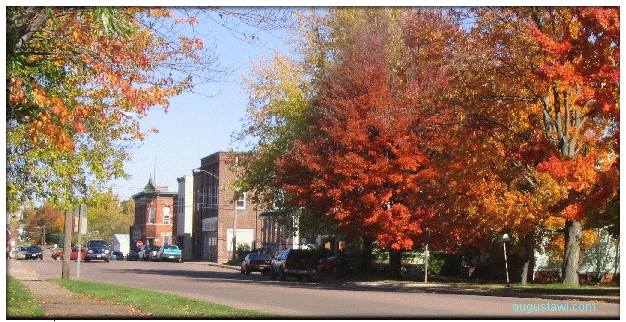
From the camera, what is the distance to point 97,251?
41375 mm

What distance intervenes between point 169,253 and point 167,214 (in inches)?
190

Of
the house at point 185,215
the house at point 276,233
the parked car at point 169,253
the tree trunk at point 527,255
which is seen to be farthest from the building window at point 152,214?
the tree trunk at point 527,255

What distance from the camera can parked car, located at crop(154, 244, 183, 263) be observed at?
27.2 meters

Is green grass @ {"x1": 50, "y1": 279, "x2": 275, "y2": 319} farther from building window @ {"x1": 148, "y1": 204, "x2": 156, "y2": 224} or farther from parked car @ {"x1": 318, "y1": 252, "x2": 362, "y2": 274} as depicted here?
parked car @ {"x1": 318, "y1": 252, "x2": 362, "y2": 274}

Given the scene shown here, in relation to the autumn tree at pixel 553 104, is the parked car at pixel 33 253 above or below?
below

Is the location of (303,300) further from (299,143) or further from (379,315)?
(299,143)

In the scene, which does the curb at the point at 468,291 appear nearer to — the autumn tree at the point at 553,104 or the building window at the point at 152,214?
the autumn tree at the point at 553,104

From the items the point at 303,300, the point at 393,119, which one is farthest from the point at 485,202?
the point at 303,300

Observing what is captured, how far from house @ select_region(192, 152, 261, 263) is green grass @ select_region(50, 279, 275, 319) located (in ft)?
6.46

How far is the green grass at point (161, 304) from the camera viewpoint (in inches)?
724

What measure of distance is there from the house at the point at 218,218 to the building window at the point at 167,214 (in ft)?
2.04

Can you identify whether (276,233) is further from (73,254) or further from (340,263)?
(73,254)

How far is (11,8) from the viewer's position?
15633 mm

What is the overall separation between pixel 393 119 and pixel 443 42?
406 centimetres
